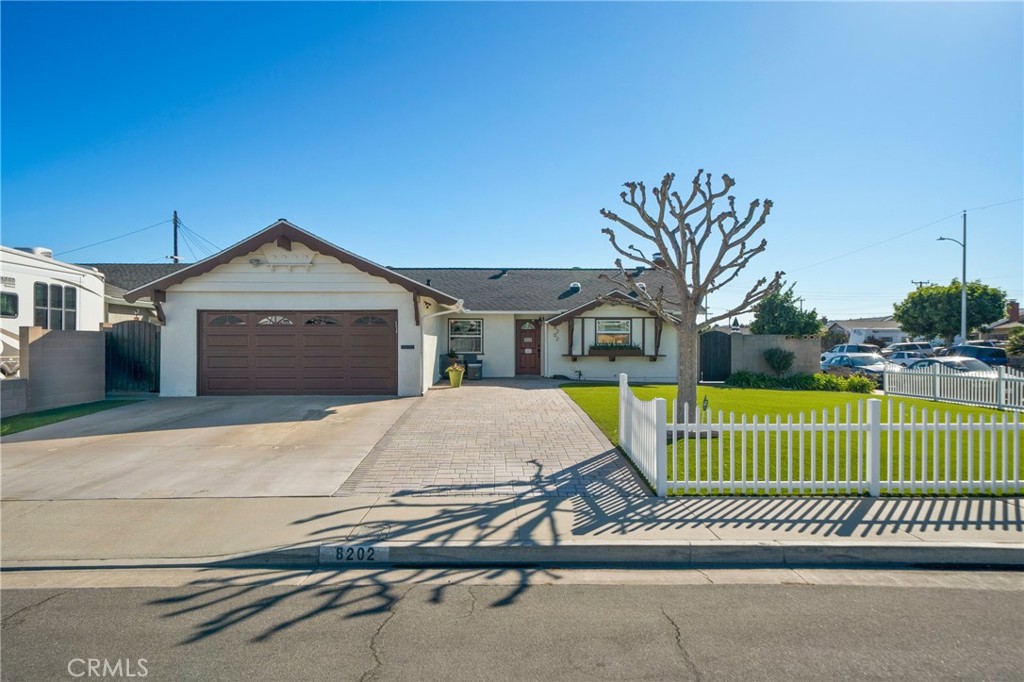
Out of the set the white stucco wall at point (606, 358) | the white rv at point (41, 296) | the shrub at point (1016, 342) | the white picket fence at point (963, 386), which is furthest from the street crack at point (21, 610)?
the shrub at point (1016, 342)

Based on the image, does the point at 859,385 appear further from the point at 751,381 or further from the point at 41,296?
the point at 41,296

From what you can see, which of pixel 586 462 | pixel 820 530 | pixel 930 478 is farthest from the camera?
pixel 586 462

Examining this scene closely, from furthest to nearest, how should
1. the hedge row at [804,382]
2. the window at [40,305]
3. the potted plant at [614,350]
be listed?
the potted plant at [614,350] → the hedge row at [804,382] → the window at [40,305]

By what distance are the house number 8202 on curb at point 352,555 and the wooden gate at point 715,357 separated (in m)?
19.0

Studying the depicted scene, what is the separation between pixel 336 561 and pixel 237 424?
741 centimetres

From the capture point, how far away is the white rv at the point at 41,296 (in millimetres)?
15414

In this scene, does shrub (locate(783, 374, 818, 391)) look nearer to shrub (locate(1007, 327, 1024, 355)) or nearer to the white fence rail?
the white fence rail

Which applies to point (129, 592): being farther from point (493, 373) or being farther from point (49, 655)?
point (493, 373)

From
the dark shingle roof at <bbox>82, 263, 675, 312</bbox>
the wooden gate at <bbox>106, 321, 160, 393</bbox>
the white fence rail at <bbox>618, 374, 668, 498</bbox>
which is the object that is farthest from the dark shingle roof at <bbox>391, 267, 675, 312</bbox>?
the white fence rail at <bbox>618, 374, 668, 498</bbox>

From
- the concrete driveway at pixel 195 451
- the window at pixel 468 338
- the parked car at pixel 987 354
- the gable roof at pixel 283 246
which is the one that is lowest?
the concrete driveway at pixel 195 451

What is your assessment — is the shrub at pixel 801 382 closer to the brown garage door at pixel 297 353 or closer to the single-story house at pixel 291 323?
the single-story house at pixel 291 323

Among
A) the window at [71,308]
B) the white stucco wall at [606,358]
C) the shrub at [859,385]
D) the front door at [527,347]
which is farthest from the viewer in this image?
the front door at [527,347]

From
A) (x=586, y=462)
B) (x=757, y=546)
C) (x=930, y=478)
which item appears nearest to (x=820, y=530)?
(x=757, y=546)

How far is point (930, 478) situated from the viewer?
277 inches
